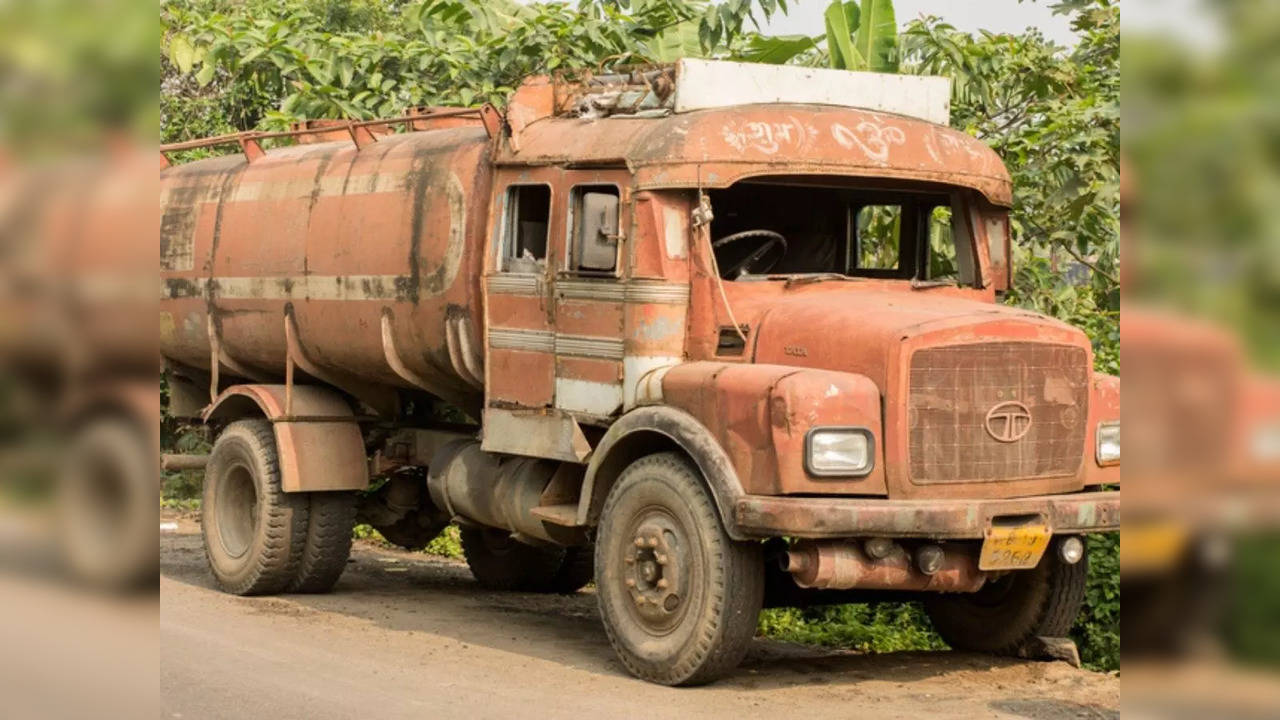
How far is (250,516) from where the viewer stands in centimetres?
1102

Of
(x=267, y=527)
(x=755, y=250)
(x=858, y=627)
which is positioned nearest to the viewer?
(x=755, y=250)

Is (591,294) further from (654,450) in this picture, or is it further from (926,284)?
(926,284)

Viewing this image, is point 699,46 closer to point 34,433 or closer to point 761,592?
point 761,592

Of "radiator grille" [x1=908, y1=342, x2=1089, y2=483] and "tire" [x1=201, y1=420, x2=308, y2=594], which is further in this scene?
"tire" [x1=201, y1=420, x2=308, y2=594]

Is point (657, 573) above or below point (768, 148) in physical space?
below

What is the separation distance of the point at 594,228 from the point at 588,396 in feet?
2.80

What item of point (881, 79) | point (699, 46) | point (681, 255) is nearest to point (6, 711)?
point (681, 255)

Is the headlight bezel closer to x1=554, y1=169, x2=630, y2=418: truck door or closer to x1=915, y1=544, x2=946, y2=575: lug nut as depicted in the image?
x1=915, y1=544, x2=946, y2=575: lug nut

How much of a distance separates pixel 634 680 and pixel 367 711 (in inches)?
57.3

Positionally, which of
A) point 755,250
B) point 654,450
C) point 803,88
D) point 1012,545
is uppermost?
point 803,88

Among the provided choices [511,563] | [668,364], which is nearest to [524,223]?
[668,364]

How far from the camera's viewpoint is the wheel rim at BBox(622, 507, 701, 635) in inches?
292

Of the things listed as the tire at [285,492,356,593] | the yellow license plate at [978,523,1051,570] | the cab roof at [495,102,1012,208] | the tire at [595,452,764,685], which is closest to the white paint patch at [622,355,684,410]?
the tire at [595,452,764,685]

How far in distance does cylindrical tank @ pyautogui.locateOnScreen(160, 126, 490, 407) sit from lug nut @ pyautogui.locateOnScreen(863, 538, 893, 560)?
2.90 metres
